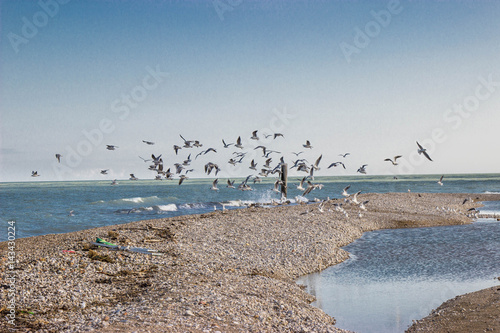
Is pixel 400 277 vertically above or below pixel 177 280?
below

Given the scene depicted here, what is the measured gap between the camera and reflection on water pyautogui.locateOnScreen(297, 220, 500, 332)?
11.3 metres

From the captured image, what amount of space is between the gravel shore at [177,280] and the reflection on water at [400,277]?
0.81 m

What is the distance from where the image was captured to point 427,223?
29.1 metres

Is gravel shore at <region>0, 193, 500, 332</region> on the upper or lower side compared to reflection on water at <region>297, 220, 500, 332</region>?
upper

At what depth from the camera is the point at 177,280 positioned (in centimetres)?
1148

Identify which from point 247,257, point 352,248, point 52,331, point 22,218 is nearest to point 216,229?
point 247,257

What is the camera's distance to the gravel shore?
863 cm

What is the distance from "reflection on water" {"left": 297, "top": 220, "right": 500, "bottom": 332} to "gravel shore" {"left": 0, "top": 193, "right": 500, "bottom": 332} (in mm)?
811

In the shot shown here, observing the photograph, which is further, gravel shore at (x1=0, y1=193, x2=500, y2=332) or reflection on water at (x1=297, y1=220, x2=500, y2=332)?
→ reflection on water at (x1=297, y1=220, x2=500, y2=332)

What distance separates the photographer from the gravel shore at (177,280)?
340 inches

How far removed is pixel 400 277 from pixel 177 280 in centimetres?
824

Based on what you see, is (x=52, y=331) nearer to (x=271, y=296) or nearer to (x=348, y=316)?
(x=271, y=296)

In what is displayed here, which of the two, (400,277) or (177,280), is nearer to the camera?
(177,280)

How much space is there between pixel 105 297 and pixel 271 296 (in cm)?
418
